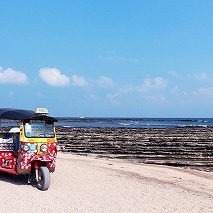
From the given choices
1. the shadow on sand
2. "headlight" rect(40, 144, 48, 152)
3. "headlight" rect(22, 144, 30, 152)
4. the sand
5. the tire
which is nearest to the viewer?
the sand

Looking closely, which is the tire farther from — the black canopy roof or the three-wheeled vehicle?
the black canopy roof

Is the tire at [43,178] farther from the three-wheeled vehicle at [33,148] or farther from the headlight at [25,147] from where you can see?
the headlight at [25,147]

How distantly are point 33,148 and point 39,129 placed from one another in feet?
2.31

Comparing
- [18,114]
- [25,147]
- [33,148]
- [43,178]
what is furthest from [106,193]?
[18,114]

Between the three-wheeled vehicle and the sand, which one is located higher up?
the three-wheeled vehicle

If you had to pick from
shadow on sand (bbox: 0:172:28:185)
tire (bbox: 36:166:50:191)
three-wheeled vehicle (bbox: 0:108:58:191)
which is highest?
three-wheeled vehicle (bbox: 0:108:58:191)

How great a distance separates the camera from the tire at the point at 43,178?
11084 millimetres

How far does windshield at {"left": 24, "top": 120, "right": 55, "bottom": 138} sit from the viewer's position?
1186 cm

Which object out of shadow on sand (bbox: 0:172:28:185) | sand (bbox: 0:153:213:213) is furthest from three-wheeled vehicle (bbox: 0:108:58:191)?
sand (bbox: 0:153:213:213)

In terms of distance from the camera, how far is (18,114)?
39.8 ft

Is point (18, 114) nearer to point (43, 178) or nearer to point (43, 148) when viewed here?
point (43, 148)

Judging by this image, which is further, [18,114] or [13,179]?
[13,179]

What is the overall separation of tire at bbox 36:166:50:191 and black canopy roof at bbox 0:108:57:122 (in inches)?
67.7

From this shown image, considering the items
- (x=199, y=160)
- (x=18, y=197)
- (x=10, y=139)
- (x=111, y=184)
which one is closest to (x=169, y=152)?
(x=199, y=160)
